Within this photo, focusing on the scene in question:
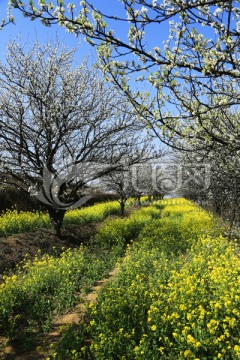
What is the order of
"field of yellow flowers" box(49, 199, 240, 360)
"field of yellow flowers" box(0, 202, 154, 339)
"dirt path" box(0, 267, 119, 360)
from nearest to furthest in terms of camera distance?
1. "field of yellow flowers" box(49, 199, 240, 360)
2. "dirt path" box(0, 267, 119, 360)
3. "field of yellow flowers" box(0, 202, 154, 339)

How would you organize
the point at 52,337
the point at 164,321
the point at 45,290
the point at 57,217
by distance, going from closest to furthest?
the point at 164,321
the point at 52,337
the point at 45,290
the point at 57,217

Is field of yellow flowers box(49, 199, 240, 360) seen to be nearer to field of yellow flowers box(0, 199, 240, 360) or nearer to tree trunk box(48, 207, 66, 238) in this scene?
field of yellow flowers box(0, 199, 240, 360)

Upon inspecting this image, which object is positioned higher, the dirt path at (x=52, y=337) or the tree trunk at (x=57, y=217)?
the tree trunk at (x=57, y=217)

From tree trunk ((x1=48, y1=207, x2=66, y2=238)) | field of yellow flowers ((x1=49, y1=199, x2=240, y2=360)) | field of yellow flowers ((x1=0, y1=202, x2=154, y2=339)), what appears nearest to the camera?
field of yellow flowers ((x1=49, y1=199, x2=240, y2=360))

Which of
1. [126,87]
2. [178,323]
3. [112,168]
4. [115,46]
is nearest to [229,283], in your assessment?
[178,323]

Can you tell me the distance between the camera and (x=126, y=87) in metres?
4.28

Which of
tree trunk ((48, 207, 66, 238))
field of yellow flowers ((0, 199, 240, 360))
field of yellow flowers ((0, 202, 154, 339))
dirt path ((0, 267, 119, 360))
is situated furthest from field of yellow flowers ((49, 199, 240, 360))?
tree trunk ((48, 207, 66, 238))

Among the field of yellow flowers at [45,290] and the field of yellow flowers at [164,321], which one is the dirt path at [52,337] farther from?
the field of yellow flowers at [164,321]

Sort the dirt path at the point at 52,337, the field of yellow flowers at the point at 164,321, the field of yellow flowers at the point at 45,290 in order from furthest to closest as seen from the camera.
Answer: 1. the field of yellow flowers at the point at 45,290
2. the dirt path at the point at 52,337
3. the field of yellow flowers at the point at 164,321

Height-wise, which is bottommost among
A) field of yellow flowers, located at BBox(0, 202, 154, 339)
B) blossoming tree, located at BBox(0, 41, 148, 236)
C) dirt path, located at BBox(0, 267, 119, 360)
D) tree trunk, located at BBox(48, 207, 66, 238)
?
dirt path, located at BBox(0, 267, 119, 360)

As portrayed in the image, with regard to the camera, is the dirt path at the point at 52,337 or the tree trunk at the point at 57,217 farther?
the tree trunk at the point at 57,217

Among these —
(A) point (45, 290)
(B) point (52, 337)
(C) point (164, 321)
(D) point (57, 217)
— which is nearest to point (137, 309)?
(C) point (164, 321)

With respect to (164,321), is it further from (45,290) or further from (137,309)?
(45,290)

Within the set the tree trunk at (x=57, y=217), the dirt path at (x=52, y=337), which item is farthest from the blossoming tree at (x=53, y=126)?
the dirt path at (x=52, y=337)
